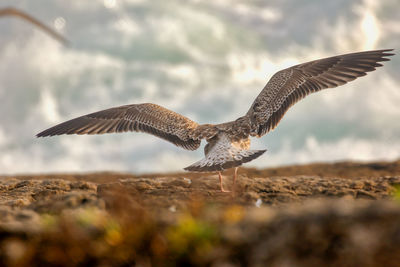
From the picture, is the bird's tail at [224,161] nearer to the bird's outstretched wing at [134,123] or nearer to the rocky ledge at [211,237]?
the bird's outstretched wing at [134,123]

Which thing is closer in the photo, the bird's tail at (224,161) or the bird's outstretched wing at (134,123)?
the bird's tail at (224,161)

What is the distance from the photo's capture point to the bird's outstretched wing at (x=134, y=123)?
8.47 meters

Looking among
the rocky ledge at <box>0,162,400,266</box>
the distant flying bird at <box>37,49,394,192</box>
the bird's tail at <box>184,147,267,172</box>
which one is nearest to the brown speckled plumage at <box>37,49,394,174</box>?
the distant flying bird at <box>37,49,394,192</box>

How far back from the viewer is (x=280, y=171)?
12.3 meters

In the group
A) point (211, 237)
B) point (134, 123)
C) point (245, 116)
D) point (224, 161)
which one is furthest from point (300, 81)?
point (211, 237)

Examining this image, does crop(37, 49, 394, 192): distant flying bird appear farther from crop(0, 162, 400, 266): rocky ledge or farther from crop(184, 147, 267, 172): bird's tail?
crop(0, 162, 400, 266): rocky ledge

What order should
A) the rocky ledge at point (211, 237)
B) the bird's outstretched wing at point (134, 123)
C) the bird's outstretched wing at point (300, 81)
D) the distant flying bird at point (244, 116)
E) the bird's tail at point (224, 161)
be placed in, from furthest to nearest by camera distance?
the bird's outstretched wing at point (134, 123)
the bird's outstretched wing at point (300, 81)
the distant flying bird at point (244, 116)
the bird's tail at point (224, 161)
the rocky ledge at point (211, 237)

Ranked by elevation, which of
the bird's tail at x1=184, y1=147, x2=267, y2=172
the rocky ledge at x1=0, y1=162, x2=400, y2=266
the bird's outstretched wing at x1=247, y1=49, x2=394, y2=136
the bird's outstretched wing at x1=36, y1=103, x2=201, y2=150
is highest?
the bird's outstretched wing at x1=247, y1=49, x2=394, y2=136

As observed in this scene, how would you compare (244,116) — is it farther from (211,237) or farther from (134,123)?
(211,237)

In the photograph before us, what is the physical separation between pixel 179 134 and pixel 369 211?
18.6ft

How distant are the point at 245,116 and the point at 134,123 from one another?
84.7 inches

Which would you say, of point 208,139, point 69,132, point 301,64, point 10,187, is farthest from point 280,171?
point 10,187

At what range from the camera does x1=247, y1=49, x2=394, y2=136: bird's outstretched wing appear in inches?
321

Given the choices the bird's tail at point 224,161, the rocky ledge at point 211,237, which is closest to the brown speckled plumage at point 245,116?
the bird's tail at point 224,161
